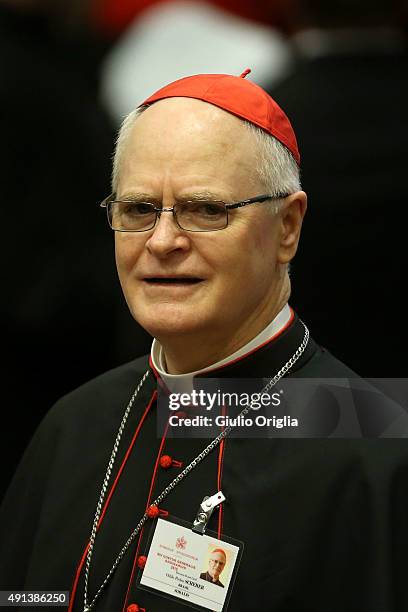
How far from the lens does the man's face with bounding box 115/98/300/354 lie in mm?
3426

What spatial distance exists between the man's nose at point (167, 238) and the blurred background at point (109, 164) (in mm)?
968

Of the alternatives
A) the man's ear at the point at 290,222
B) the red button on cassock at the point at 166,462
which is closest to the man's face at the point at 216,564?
the red button on cassock at the point at 166,462

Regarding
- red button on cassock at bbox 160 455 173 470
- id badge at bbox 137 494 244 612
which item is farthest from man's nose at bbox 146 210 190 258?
id badge at bbox 137 494 244 612

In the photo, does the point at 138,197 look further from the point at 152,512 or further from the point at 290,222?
the point at 152,512

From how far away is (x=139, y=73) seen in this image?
5859 millimetres

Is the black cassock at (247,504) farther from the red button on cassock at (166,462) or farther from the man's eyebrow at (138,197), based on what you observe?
the man's eyebrow at (138,197)

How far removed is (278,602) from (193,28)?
3511 millimetres

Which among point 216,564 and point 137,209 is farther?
point 137,209

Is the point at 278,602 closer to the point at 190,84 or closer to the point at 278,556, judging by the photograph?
the point at 278,556

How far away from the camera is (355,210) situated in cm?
432

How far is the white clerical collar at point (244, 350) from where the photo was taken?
3.60 meters

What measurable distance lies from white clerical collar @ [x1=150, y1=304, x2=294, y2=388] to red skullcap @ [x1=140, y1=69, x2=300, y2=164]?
44cm

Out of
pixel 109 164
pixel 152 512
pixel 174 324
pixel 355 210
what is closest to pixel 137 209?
pixel 174 324

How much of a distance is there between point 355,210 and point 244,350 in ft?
3.03
